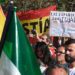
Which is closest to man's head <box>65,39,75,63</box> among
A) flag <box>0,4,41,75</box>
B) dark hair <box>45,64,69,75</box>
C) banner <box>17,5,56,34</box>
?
dark hair <box>45,64,69,75</box>

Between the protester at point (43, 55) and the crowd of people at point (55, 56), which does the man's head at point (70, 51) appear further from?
the protester at point (43, 55)

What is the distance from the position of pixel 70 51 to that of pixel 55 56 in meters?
0.19

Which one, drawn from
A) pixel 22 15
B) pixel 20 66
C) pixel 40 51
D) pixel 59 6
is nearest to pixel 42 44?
pixel 40 51

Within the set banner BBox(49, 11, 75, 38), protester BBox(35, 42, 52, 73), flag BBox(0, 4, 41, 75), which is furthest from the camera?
banner BBox(49, 11, 75, 38)

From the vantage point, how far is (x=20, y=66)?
13.0 feet

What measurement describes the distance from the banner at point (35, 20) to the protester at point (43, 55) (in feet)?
1.83

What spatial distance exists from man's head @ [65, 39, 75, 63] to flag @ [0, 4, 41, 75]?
203 centimetres

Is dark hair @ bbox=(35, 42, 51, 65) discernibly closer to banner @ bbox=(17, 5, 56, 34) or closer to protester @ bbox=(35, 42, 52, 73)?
protester @ bbox=(35, 42, 52, 73)

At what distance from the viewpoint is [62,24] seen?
6.41 metres

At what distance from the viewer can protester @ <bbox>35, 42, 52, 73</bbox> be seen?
585 centimetres

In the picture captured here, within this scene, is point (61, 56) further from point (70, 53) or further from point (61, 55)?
point (70, 53)

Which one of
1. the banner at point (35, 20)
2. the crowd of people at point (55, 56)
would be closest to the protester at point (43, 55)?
the crowd of people at point (55, 56)

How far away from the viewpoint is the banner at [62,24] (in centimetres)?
633

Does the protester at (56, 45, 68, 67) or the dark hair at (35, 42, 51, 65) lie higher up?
the dark hair at (35, 42, 51, 65)
